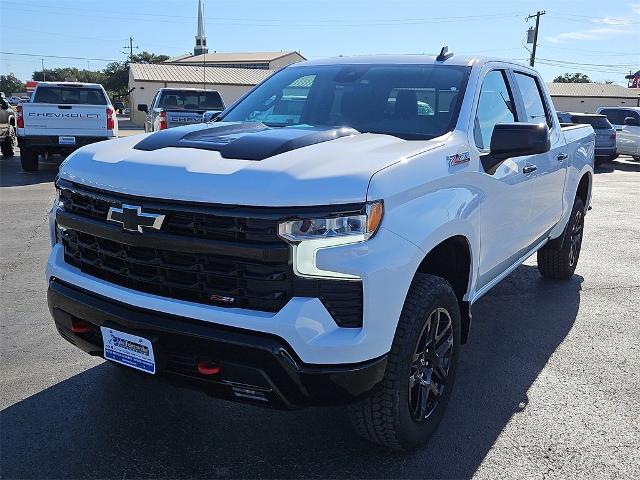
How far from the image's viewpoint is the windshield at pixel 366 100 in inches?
141

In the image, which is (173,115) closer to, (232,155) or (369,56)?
(369,56)

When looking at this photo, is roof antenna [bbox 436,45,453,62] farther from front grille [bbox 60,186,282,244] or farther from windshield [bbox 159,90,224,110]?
windshield [bbox 159,90,224,110]

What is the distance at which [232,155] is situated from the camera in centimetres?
274

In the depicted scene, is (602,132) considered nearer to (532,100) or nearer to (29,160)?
(532,100)

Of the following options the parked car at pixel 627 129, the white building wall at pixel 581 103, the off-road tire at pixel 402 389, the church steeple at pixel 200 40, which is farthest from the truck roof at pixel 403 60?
the church steeple at pixel 200 40

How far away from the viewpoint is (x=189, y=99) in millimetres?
16438

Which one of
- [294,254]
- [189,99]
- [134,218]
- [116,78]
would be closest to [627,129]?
[189,99]

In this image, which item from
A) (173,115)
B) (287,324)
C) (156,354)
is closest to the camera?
(287,324)

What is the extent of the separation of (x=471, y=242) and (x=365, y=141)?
0.80 meters

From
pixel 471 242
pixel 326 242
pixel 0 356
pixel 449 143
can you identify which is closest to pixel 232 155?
pixel 326 242

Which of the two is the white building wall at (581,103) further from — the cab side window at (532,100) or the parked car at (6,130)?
the cab side window at (532,100)

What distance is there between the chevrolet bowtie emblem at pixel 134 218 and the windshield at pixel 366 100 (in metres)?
1.42

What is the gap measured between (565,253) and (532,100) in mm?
1789

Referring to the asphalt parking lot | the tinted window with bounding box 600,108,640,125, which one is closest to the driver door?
the asphalt parking lot
